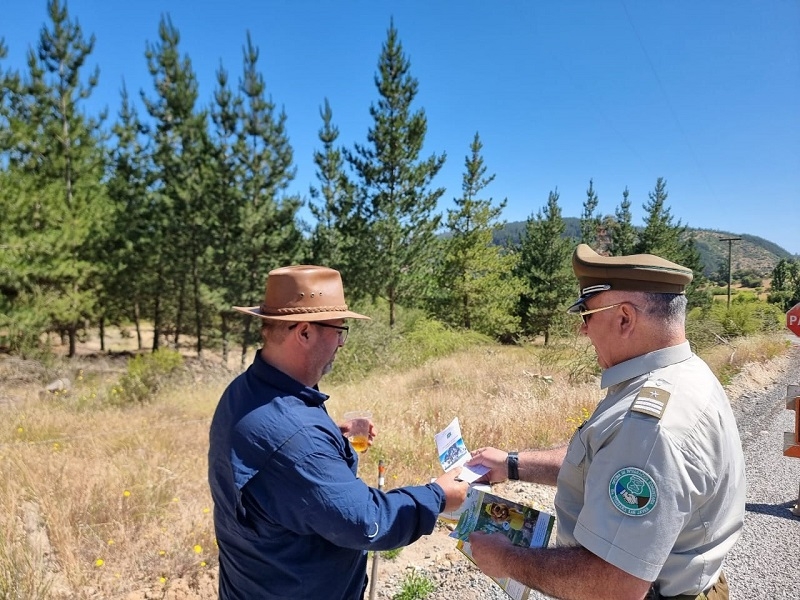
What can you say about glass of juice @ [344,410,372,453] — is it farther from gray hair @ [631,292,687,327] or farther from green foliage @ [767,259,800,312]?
green foliage @ [767,259,800,312]

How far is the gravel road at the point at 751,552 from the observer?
Answer: 3.03 metres

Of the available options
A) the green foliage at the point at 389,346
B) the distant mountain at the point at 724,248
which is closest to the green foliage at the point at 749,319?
the green foliage at the point at 389,346

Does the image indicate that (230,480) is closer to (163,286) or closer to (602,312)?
(602,312)

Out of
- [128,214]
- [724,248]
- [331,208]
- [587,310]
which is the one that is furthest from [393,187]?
[724,248]

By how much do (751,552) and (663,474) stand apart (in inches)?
131

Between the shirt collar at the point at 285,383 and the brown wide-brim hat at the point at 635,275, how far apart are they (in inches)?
39.3

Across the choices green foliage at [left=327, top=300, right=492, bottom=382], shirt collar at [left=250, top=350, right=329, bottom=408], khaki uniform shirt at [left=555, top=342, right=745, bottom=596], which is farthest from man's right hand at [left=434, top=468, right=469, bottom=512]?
green foliage at [left=327, top=300, right=492, bottom=382]

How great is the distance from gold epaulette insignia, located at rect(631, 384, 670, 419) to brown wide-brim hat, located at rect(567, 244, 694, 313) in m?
0.31

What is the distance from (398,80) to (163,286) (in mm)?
15360

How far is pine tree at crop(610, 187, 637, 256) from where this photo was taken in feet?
104

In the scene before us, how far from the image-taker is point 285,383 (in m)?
1.63

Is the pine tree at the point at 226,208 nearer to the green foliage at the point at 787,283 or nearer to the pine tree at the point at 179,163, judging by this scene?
the pine tree at the point at 179,163

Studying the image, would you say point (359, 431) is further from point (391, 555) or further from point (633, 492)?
point (633, 492)

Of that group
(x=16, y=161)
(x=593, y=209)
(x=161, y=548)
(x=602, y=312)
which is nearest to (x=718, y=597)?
(x=602, y=312)
